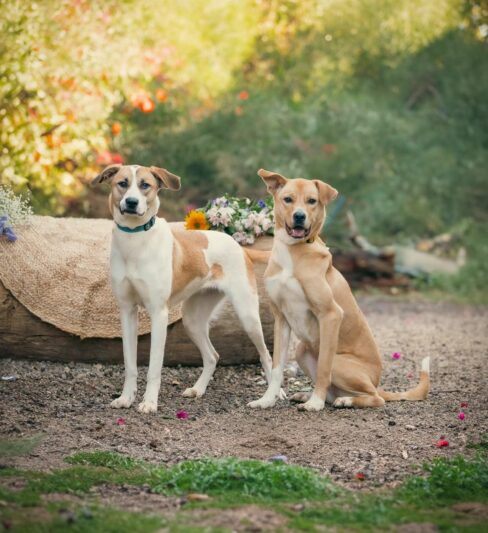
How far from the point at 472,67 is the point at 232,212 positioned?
1102 centimetres

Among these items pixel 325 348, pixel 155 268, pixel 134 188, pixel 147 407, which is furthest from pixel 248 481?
pixel 134 188

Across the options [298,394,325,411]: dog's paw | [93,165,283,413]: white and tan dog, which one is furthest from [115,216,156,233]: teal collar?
[298,394,325,411]: dog's paw

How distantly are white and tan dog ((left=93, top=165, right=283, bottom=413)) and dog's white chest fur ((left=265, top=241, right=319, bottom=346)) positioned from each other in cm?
38

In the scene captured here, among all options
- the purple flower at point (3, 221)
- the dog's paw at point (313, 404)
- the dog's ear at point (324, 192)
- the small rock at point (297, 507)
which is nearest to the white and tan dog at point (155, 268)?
the dog's paw at point (313, 404)

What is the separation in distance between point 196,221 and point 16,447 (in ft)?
10.3

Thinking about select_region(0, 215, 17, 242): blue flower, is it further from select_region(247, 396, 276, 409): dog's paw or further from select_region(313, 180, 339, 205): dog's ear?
select_region(313, 180, 339, 205): dog's ear

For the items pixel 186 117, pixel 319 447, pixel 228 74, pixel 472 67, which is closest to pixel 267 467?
pixel 319 447

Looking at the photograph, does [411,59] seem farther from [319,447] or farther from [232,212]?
[319,447]

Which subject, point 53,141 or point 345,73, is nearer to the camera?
point 53,141

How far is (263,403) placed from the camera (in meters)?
5.95

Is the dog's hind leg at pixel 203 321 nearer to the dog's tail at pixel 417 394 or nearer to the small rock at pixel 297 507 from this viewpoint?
the dog's tail at pixel 417 394

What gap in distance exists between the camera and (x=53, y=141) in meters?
10.0

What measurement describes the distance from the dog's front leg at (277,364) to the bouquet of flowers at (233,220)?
1.37 meters

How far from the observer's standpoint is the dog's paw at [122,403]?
5.77 meters
